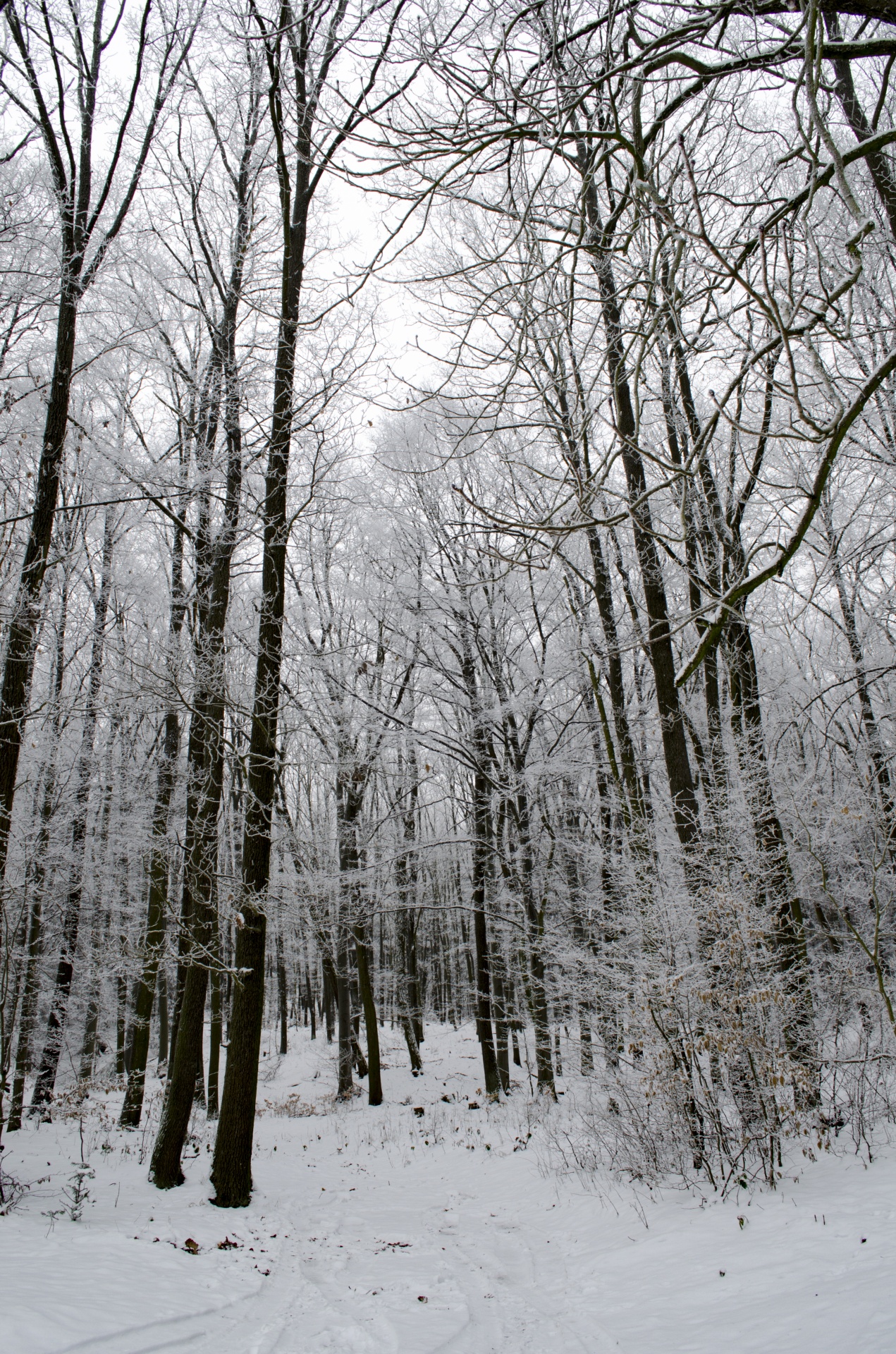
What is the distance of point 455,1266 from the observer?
470 centimetres

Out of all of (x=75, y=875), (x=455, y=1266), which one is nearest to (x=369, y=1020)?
(x=75, y=875)

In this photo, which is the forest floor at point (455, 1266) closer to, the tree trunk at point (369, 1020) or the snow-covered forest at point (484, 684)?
the snow-covered forest at point (484, 684)

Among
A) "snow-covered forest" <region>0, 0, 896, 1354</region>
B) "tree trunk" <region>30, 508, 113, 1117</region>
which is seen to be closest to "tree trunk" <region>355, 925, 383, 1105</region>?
"snow-covered forest" <region>0, 0, 896, 1354</region>

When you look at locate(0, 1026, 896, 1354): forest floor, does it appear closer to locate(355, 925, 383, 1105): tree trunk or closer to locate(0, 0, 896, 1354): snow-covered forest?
locate(0, 0, 896, 1354): snow-covered forest

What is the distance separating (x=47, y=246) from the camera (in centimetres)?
612

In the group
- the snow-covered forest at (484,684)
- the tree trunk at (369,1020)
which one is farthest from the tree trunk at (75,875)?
the tree trunk at (369,1020)

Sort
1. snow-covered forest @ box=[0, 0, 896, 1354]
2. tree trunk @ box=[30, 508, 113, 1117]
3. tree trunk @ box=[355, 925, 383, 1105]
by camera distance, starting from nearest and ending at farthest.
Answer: snow-covered forest @ box=[0, 0, 896, 1354] < tree trunk @ box=[30, 508, 113, 1117] < tree trunk @ box=[355, 925, 383, 1105]

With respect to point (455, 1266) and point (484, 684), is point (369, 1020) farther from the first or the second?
point (455, 1266)

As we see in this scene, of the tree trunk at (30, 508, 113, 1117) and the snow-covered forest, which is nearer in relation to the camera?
the snow-covered forest

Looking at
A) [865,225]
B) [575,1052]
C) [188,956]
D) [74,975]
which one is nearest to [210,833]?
[188,956]

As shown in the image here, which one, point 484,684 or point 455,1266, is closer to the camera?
point 455,1266

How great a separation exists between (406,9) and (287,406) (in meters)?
5.85

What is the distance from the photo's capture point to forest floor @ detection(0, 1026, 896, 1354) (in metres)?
3.05

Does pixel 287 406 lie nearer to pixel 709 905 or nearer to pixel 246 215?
pixel 246 215
